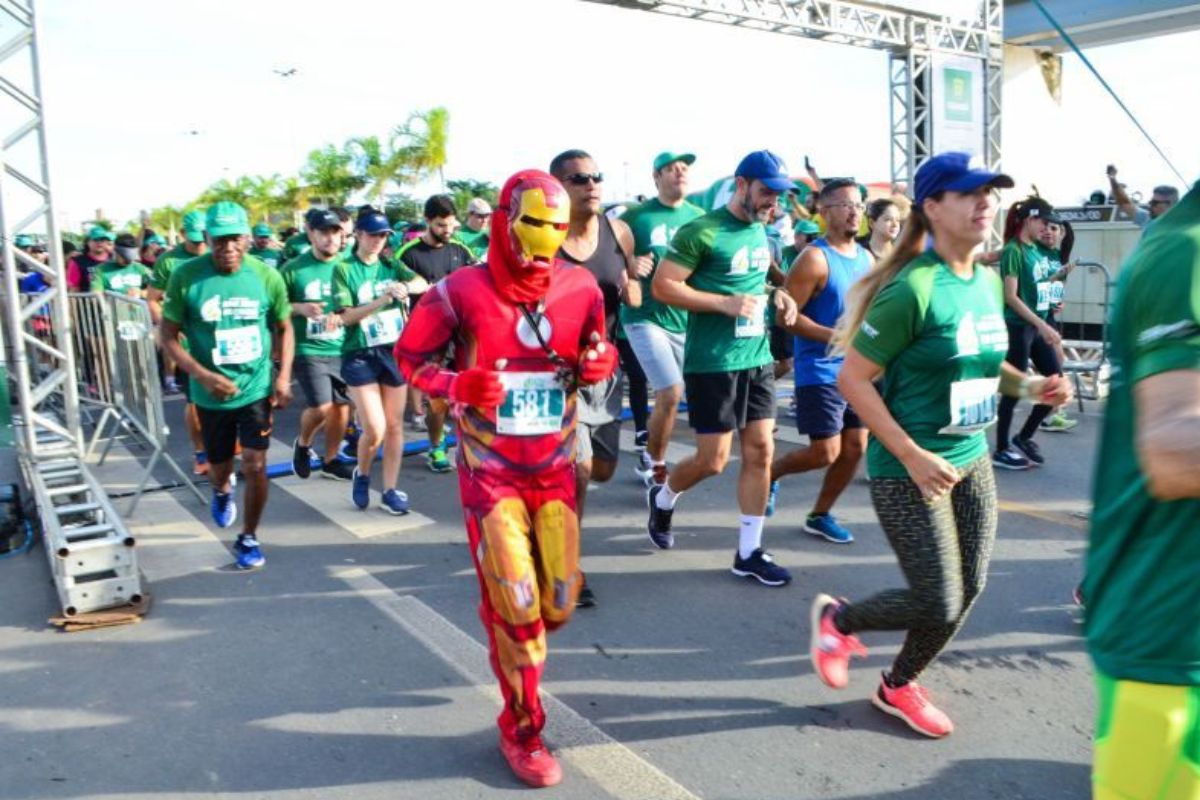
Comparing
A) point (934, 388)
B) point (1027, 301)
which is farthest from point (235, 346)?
point (1027, 301)

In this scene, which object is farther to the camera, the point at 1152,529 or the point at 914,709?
the point at 914,709

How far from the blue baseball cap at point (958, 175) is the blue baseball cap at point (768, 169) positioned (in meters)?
1.61

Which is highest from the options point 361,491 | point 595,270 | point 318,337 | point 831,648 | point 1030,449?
point 595,270

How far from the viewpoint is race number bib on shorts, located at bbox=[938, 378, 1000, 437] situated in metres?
3.01

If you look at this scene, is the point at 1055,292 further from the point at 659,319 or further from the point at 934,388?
the point at 934,388

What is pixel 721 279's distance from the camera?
4.89 m

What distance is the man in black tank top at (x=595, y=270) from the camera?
4.58m

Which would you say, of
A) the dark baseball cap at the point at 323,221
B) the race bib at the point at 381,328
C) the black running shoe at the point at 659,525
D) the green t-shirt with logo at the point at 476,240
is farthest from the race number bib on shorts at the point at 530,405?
the green t-shirt with logo at the point at 476,240

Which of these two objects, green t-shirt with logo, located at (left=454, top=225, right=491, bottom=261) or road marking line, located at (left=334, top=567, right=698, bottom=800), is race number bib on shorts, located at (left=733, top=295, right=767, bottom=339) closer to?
road marking line, located at (left=334, top=567, right=698, bottom=800)

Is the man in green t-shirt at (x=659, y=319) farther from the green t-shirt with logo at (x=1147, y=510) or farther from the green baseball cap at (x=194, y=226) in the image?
the green t-shirt with logo at (x=1147, y=510)

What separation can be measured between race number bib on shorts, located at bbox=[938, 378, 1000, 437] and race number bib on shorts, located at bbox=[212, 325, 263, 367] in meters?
3.87

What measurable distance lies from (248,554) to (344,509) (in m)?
1.23

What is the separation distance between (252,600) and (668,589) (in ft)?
6.99

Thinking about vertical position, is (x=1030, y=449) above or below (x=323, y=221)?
below
